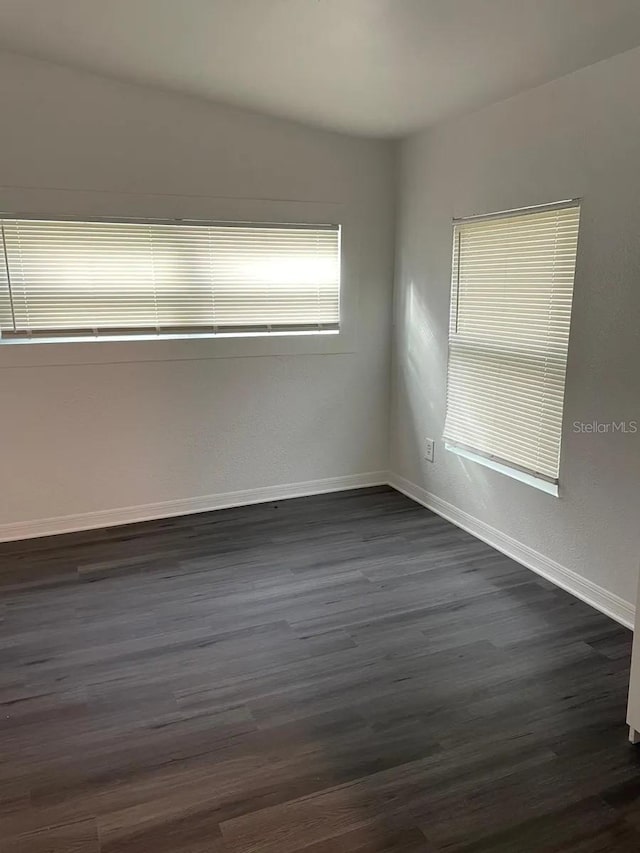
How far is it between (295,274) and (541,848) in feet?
10.8

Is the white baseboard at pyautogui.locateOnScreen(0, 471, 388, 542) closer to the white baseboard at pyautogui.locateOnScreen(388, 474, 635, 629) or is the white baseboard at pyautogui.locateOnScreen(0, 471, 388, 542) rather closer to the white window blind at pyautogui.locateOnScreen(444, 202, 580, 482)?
the white baseboard at pyautogui.locateOnScreen(388, 474, 635, 629)

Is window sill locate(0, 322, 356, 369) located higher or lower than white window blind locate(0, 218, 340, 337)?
lower

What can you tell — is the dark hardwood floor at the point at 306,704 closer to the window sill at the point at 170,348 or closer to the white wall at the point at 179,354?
the white wall at the point at 179,354

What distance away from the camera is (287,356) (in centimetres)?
410

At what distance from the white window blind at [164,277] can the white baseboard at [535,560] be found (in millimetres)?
1355

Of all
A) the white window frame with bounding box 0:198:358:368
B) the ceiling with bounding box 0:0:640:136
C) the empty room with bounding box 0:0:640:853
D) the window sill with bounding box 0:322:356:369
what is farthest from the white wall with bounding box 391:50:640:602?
the window sill with bounding box 0:322:356:369

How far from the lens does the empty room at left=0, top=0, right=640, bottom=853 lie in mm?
1940

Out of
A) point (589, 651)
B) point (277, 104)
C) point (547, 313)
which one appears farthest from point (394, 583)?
point (277, 104)

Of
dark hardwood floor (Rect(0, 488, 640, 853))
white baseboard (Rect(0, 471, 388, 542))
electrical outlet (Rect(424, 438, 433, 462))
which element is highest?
electrical outlet (Rect(424, 438, 433, 462))

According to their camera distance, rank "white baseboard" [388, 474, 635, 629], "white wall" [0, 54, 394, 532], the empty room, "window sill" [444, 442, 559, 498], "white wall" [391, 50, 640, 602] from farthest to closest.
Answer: "white wall" [0, 54, 394, 532] < "window sill" [444, 442, 559, 498] < "white baseboard" [388, 474, 635, 629] < "white wall" [391, 50, 640, 602] < the empty room

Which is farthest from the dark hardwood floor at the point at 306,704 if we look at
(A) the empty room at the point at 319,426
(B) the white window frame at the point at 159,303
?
(B) the white window frame at the point at 159,303

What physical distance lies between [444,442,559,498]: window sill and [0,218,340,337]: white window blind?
1209mm

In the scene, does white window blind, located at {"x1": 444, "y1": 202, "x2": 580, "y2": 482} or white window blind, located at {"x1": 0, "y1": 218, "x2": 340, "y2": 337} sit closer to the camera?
white window blind, located at {"x1": 444, "y1": 202, "x2": 580, "y2": 482}

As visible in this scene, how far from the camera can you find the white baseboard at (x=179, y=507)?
3.69m
